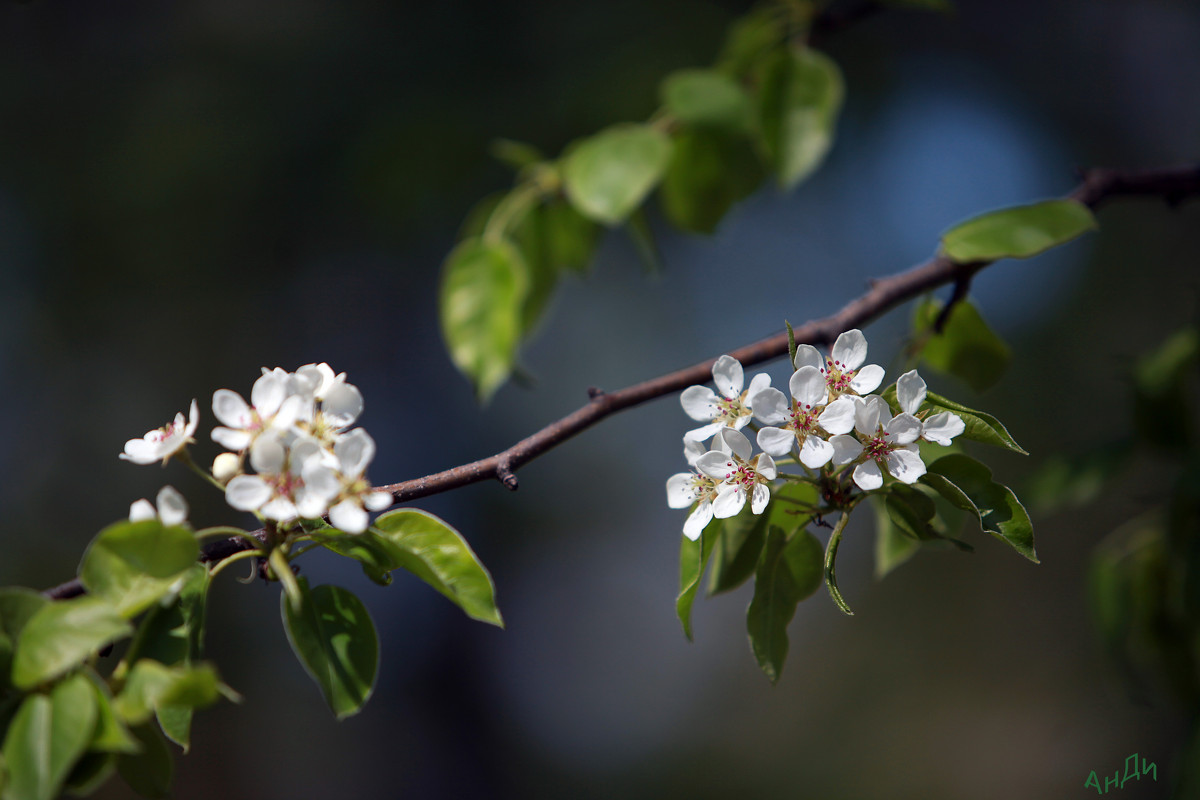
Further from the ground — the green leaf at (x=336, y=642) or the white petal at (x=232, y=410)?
the white petal at (x=232, y=410)

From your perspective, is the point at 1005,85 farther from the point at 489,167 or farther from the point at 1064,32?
the point at 489,167

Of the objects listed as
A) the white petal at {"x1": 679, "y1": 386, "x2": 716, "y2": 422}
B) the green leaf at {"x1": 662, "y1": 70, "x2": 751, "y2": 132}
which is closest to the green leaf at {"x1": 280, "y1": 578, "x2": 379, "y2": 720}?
the white petal at {"x1": 679, "y1": 386, "x2": 716, "y2": 422}

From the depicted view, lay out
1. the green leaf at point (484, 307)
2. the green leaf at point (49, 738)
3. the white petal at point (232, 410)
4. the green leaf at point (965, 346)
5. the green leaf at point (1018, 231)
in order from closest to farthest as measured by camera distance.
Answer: the green leaf at point (49, 738), the white petal at point (232, 410), the green leaf at point (1018, 231), the green leaf at point (965, 346), the green leaf at point (484, 307)

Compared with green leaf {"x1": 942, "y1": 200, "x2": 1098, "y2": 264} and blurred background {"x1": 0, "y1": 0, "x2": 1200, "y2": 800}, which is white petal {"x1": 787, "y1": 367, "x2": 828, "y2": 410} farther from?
blurred background {"x1": 0, "y1": 0, "x2": 1200, "y2": 800}

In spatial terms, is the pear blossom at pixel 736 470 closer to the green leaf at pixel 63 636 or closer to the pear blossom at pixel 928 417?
the pear blossom at pixel 928 417

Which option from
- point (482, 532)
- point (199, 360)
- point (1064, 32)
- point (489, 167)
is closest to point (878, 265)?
point (1064, 32)

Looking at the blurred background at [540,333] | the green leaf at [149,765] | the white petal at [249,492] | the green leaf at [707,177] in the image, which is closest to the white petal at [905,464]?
the white petal at [249,492]

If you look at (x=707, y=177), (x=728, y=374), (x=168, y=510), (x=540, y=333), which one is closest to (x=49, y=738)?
(x=168, y=510)
